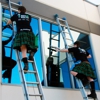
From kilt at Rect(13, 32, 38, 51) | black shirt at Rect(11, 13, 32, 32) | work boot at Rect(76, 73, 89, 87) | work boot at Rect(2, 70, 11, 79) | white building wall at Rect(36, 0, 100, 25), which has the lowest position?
work boot at Rect(76, 73, 89, 87)

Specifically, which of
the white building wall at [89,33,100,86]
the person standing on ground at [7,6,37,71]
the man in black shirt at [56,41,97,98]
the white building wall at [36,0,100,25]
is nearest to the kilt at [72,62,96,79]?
the man in black shirt at [56,41,97,98]

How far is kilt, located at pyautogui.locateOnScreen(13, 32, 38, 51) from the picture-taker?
359 centimetres

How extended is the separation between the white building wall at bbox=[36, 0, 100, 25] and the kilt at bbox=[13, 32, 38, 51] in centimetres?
190

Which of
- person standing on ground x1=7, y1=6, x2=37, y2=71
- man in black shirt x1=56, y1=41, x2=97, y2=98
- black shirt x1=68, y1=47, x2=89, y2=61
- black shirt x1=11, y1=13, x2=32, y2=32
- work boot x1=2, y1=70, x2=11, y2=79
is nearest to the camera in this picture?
person standing on ground x1=7, y1=6, x2=37, y2=71

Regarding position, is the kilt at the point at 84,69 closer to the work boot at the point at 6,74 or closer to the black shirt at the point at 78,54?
the black shirt at the point at 78,54

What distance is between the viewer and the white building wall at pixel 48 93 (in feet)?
11.9

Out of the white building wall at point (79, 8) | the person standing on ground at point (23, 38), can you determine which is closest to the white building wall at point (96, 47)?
the white building wall at point (79, 8)

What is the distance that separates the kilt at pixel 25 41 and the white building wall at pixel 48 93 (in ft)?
2.42

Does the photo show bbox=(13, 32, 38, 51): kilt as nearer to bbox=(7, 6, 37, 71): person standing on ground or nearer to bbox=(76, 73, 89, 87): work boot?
bbox=(7, 6, 37, 71): person standing on ground

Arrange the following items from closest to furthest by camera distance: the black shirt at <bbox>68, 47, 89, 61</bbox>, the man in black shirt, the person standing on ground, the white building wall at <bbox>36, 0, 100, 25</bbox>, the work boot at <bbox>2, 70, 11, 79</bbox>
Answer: the person standing on ground < the work boot at <bbox>2, 70, 11, 79</bbox> < the man in black shirt < the black shirt at <bbox>68, 47, 89, 61</bbox> < the white building wall at <bbox>36, 0, 100, 25</bbox>

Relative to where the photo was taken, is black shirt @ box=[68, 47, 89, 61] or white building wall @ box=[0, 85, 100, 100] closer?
white building wall @ box=[0, 85, 100, 100]

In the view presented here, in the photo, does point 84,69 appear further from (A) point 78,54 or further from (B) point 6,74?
(B) point 6,74

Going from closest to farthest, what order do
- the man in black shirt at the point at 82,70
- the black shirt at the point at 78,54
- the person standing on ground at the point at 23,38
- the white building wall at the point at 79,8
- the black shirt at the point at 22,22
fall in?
the person standing on ground at the point at 23,38, the black shirt at the point at 22,22, the man in black shirt at the point at 82,70, the black shirt at the point at 78,54, the white building wall at the point at 79,8

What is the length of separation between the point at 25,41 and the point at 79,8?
3.20 m
